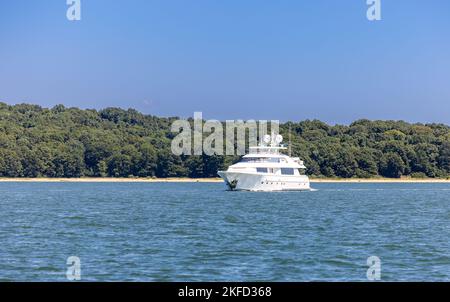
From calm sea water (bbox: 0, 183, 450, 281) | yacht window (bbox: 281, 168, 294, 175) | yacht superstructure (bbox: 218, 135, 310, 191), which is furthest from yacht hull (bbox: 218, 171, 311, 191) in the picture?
calm sea water (bbox: 0, 183, 450, 281)

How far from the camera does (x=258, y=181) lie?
11419 centimetres

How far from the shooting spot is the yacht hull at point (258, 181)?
114 meters

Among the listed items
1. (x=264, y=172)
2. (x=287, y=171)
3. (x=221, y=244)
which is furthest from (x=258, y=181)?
(x=221, y=244)

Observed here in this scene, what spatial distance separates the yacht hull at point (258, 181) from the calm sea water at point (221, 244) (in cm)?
3770

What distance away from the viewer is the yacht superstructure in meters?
114

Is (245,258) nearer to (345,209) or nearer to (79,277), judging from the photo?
(79,277)

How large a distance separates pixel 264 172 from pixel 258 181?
6.45ft

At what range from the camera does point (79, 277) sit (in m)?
32.7

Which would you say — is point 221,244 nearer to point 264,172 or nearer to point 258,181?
point 258,181
